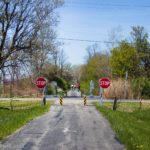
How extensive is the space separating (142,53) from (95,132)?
2513 inches

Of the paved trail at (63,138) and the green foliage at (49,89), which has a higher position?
the green foliage at (49,89)

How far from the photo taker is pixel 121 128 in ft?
65.4

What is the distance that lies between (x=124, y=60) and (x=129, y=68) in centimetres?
159

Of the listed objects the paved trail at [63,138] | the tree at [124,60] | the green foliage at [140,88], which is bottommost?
the paved trail at [63,138]

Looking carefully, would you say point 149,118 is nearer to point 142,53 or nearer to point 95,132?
point 95,132

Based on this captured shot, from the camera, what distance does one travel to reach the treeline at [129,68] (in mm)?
61500

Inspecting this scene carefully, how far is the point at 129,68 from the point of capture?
247 feet

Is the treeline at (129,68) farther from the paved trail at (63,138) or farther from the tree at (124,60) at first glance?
the paved trail at (63,138)

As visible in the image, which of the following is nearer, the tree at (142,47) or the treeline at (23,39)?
the treeline at (23,39)

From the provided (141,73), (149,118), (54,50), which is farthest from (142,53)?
(149,118)

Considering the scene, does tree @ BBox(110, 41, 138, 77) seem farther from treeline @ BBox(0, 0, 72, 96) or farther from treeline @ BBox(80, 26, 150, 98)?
treeline @ BBox(0, 0, 72, 96)

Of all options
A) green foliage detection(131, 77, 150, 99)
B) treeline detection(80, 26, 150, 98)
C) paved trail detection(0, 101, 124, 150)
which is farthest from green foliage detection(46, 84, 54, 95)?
paved trail detection(0, 101, 124, 150)

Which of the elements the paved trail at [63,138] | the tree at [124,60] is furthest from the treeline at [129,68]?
the paved trail at [63,138]

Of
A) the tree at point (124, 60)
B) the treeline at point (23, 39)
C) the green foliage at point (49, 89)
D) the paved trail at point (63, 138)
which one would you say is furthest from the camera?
the green foliage at point (49, 89)
